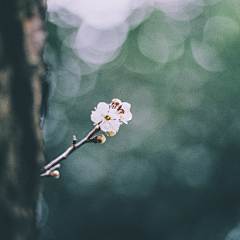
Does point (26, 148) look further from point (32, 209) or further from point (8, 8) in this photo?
point (8, 8)

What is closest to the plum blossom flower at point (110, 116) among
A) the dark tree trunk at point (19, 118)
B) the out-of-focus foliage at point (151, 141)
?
the dark tree trunk at point (19, 118)

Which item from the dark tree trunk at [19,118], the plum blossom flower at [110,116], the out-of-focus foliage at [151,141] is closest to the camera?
the dark tree trunk at [19,118]

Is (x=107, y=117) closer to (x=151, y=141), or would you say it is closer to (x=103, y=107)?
(x=103, y=107)

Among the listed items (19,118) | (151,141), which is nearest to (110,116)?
(19,118)

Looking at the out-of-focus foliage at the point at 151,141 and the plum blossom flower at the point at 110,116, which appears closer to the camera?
the plum blossom flower at the point at 110,116

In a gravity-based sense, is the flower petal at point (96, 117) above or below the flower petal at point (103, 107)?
below

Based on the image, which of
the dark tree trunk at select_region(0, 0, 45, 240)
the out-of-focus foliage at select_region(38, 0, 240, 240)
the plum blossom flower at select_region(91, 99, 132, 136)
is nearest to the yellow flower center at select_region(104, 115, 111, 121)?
the plum blossom flower at select_region(91, 99, 132, 136)

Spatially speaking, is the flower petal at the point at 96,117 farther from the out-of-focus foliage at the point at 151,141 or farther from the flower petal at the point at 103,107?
the out-of-focus foliage at the point at 151,141
